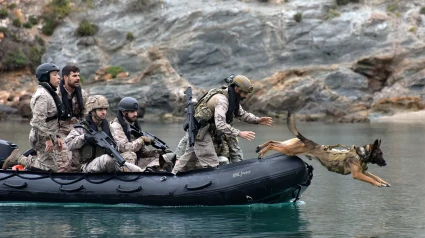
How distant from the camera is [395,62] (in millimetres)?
51750

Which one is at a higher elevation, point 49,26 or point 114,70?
point 49,26

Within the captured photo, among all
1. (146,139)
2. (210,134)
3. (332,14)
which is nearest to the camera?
(210,134)

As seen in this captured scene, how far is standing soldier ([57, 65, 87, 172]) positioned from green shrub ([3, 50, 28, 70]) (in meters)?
42.0

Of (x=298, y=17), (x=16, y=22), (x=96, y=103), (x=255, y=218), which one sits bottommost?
(x=255, y=218)

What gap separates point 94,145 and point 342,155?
4.23 meters

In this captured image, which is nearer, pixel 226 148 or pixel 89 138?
pixel 89 138

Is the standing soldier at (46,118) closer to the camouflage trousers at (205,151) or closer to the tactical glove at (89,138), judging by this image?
the tactical glove at (89,138)

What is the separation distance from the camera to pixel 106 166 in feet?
48.1

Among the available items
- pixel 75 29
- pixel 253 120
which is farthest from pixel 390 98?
pixel 253 120

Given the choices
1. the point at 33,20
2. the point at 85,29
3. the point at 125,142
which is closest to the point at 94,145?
the point at 125,142

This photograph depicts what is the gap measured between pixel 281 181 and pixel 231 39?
41.8 metres

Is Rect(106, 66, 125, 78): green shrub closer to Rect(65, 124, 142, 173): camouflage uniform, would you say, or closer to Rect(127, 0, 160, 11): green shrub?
Rect(127, 0, 160, 11): green shrub

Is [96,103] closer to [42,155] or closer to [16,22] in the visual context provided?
[42,155]

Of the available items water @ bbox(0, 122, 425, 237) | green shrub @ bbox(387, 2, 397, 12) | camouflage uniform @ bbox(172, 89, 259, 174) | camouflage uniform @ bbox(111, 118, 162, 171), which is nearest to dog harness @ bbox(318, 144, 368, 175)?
water @ bbox(0, 122, 425, 237)
